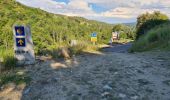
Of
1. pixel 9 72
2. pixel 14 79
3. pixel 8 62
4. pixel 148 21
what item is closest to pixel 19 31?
pixel 8 62

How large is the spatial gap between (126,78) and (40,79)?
1782 mm

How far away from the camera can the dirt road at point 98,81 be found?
223 inches

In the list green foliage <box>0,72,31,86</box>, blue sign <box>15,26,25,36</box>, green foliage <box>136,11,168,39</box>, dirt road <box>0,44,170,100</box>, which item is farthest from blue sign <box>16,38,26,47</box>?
green foliage <box>136,11,168,39</box>

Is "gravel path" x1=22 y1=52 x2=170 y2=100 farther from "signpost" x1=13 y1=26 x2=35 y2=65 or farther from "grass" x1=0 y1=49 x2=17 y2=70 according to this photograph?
"grass" x1=0 y1=49 x2=17 y2=70

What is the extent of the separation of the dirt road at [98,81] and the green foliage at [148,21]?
20.9 metres

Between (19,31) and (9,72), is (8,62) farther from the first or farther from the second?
(19,31)

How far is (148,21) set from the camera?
32.6m

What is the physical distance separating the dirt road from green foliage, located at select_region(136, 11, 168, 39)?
2094 cm

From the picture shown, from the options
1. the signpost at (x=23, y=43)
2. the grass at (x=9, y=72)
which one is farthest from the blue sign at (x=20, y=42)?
the grass at (x=9, y=72)

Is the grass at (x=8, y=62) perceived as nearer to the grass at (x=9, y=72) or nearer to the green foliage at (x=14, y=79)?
the grass at (x=9, y=72)

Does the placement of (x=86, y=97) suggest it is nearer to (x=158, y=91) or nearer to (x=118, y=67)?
(x=158, y=91)

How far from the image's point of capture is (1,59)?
832 centimetres

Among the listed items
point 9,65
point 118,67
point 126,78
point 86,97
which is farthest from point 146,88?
point 9,65

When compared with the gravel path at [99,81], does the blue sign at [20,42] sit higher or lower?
higher
